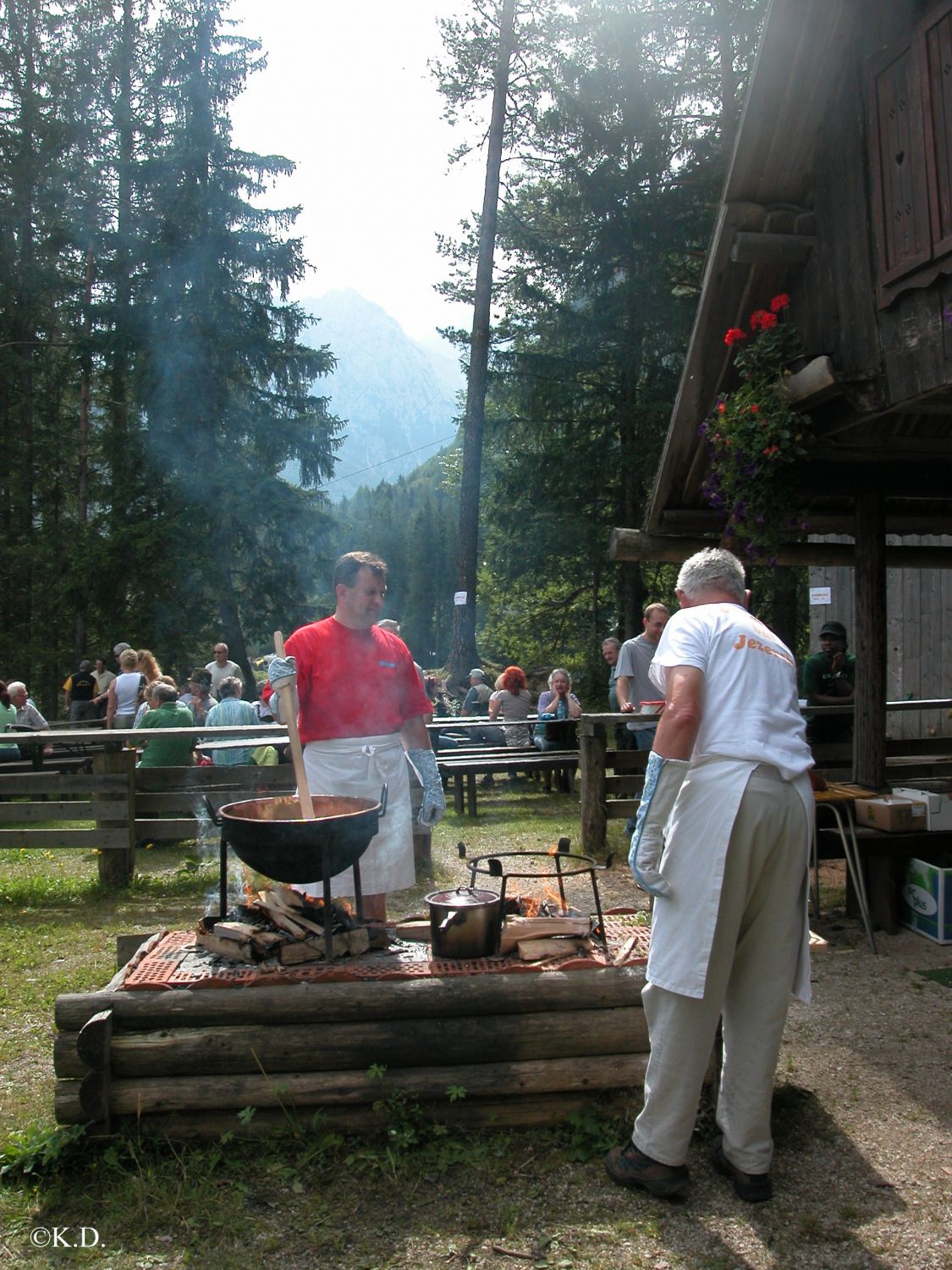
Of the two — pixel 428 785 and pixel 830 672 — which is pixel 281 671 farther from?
pixel 830 672

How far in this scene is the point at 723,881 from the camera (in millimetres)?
2803

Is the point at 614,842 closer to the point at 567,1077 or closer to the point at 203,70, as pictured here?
the point at 567,1077

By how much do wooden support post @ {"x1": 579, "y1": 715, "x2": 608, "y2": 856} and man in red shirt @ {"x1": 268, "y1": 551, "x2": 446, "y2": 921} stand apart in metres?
A: 3.45

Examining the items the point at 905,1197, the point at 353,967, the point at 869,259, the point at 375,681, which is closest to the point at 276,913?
the point at 353,967

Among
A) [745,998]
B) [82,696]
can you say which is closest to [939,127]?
[745,998]

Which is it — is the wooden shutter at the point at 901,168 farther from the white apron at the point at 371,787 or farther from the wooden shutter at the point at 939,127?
the white apron at the point at 371,787

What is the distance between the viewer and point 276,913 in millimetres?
3812

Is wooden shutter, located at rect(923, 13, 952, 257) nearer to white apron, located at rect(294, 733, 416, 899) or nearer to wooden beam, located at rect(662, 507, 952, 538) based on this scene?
wooden beam, located at rect(662, 507, 952, 538)

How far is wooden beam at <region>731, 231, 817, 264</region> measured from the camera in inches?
216

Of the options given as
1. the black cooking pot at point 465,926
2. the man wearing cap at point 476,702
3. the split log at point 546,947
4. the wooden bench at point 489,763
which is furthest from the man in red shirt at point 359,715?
the man wearing cap at point 476,702

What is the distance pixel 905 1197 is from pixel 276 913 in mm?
2335

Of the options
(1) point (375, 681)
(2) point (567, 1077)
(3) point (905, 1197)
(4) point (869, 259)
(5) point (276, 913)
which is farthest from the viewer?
(4) point (869, 259)

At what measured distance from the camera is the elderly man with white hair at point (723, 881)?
9.25 feet

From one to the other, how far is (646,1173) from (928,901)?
3.33 metres
